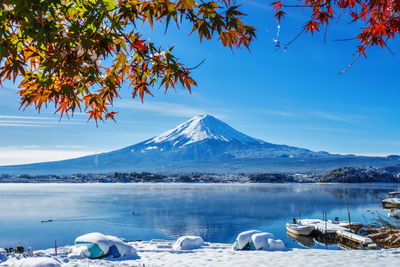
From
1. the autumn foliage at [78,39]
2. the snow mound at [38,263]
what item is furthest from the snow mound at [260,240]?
the autumn foliage at [78,39]

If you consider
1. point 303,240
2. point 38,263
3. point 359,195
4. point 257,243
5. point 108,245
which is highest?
point 38,263

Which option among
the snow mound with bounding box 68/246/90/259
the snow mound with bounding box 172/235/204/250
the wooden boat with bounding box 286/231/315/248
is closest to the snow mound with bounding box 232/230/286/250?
the snow mound with bounding box 172/235/204/250

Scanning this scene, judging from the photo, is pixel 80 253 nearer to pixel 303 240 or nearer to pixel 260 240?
pixel 260 240

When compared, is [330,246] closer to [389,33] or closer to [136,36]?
[389,33]

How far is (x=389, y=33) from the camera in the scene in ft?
13.1

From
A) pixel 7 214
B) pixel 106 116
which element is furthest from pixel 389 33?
pixel 7 214

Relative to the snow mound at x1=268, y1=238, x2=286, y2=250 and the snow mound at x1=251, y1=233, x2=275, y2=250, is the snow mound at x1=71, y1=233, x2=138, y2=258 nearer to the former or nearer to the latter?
the snow mound at x1=251, y1=233, x2=275, y2=250

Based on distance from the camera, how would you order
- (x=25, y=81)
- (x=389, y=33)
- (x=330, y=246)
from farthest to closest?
(x=330, y=246)
(x=389, y=33)
(x=25, y=81)

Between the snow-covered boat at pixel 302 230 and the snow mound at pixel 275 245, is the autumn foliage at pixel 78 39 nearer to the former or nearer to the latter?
the snow mound at pixel 275 245

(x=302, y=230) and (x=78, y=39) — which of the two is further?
(x=302, y=230)

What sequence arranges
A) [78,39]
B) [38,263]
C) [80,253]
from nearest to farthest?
[78,39] < [38,263] < [80,253]

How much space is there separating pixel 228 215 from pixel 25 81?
36.6 metres

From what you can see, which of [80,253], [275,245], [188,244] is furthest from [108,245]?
[275,245]

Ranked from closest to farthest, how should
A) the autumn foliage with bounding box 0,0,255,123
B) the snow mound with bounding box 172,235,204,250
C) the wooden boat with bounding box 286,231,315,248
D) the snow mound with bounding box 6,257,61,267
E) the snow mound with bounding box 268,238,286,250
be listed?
the autumn foliage with bounding box 0,0,255,123, the snow mound with bounding box 6,257,61,267, the snow mound with bounding box 268,238,286,250, the snow mound with bounding box 172,235,204,250, the wooden boat with bounding box 286,231,315,248
